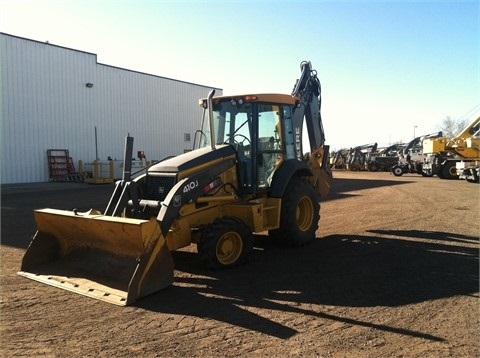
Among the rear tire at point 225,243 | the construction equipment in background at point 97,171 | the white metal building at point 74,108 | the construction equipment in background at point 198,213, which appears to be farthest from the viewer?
the construction equipment in background at point 97,171

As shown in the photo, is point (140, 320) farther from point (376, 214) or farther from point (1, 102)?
point (1, 102)

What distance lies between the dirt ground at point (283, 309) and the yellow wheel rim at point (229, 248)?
19cm

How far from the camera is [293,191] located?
7.59 meters

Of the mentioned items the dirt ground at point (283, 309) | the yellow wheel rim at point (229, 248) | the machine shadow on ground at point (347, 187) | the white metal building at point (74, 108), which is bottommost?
the dirt ground at point (283, 309)

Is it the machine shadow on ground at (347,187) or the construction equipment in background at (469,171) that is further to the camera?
the construction equipment in background at (469,171)

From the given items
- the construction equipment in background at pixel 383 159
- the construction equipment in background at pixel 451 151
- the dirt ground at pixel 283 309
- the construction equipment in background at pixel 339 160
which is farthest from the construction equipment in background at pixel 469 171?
the construction equipment in background at pixel 339 160

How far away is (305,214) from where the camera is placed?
321 inches

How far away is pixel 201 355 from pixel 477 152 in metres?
25.5

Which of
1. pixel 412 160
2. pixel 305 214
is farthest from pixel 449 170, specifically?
pixel 305 214

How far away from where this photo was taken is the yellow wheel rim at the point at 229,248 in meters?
6.09

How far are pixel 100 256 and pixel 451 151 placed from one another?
84.3 feet

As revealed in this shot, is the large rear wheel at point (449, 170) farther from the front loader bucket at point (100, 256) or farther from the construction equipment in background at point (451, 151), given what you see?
the front loader bucket at point (100, 256)

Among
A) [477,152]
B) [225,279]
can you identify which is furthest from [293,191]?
[477,152]

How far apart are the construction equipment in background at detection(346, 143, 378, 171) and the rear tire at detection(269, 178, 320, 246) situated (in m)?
33.5
